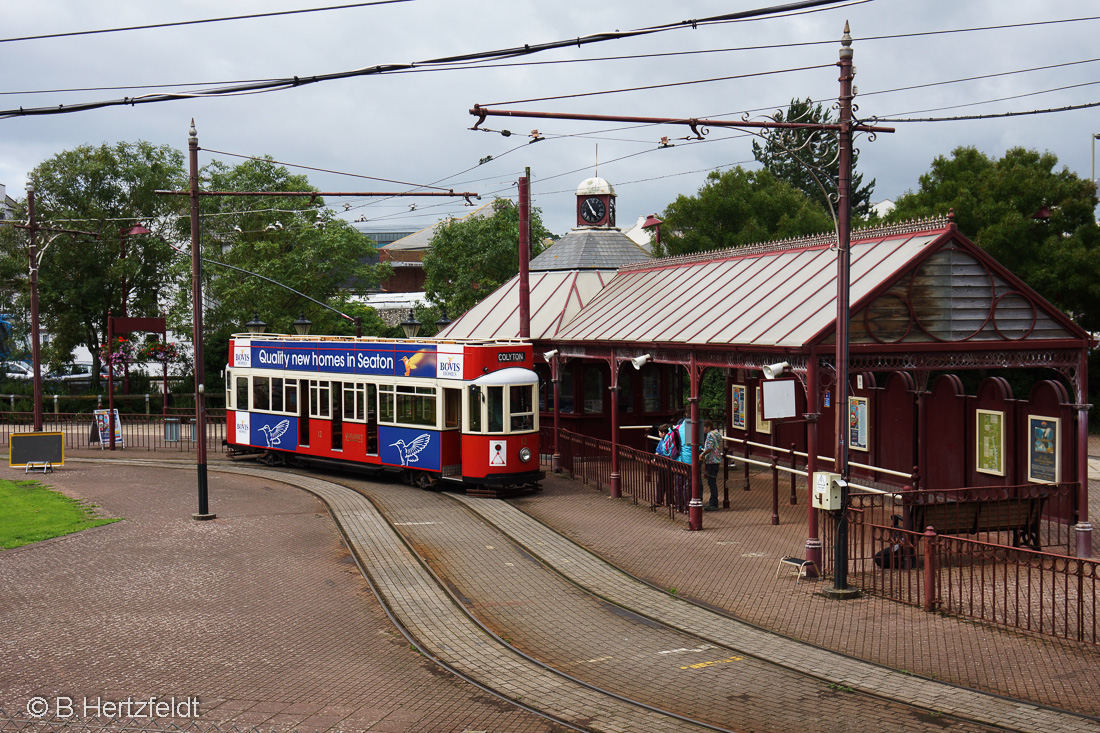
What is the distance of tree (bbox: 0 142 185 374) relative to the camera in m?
47.1

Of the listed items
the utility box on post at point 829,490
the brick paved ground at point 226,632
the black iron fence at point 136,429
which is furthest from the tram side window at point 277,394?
the utility box on post at point 829,490

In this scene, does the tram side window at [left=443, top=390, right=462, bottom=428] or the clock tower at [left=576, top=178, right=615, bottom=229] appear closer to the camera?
the tram side window at [left=443, top=390, right=462, bottom=428]

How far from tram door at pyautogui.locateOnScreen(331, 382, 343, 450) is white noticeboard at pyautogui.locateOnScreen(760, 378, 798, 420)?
43.4 ft

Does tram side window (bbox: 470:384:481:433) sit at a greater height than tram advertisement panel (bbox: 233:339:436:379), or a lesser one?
lesser

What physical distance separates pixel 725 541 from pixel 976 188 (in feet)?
76.8

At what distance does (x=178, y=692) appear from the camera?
9602mm

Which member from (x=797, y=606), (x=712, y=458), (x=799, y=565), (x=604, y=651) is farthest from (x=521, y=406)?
(x=604, y=651)

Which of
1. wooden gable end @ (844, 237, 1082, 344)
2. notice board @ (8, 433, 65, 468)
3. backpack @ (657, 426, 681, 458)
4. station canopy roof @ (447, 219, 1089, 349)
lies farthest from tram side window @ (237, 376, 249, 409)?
wooden gable end @ (844, 237, 1082, 344)

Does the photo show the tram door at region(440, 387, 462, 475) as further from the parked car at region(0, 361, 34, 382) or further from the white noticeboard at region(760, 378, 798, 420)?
the parked car at region(0, 361, 34, 382)

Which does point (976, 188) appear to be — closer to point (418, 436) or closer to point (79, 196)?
point (418, 436)

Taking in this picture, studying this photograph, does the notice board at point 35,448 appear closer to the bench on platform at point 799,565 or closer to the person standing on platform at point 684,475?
the person standing on platform at point 684,475

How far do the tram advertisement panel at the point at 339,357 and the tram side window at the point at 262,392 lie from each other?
14.9 inches

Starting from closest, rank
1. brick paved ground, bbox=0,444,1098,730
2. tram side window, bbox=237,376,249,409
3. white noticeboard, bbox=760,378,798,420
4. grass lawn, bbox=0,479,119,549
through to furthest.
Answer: brick paved ground, bbox=0,444,1098,730 → white noticeboard, bbox=760,378,798,420 → grass lawn, bbox=0,479,119,549 → tram side window, bbox=237,376,249,409

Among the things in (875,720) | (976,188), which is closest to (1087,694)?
(875,720)
